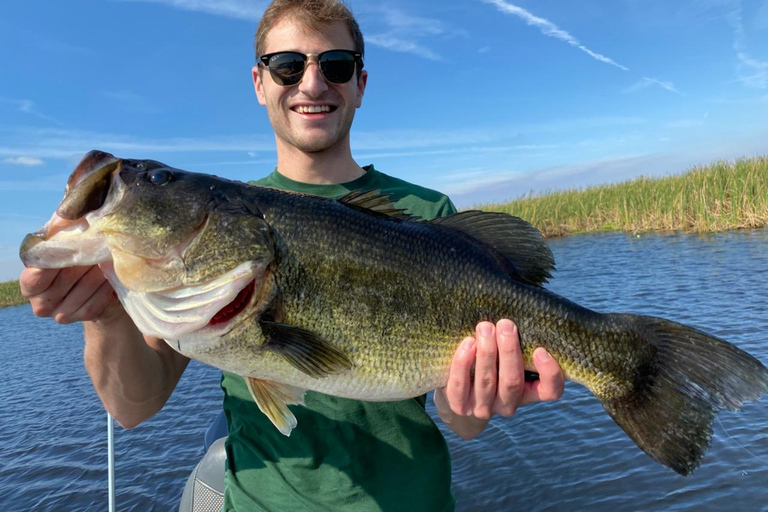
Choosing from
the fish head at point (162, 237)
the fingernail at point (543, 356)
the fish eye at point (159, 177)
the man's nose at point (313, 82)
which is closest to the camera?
the fish head at point (162, 237)

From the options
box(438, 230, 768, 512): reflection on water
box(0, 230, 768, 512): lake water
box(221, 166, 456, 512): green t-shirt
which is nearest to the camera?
box(221, 166, 456, 512): green t-shirt

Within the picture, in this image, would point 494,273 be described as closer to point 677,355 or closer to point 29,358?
point 677,355

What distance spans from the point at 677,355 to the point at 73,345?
757 inches

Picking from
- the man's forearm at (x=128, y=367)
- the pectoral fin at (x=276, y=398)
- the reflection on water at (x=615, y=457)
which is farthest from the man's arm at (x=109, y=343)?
the reflection on water at (x=615, y=457)

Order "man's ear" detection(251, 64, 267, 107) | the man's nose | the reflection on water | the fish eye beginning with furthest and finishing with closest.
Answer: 1. the reflection on water
2. "man's ear" detection(251, 64, 267, 107)
3. the man's nose
4. the fish eye

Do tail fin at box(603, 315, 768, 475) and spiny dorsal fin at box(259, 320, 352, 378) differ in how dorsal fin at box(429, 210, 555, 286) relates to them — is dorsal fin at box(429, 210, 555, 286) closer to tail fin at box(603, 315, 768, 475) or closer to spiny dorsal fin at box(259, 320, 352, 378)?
tail fin at box(603, 315, 768, 475)

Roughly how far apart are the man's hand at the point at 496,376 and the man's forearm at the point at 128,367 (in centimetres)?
138

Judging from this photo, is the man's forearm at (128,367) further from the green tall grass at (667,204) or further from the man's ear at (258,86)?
the green tall grass at (667,204)

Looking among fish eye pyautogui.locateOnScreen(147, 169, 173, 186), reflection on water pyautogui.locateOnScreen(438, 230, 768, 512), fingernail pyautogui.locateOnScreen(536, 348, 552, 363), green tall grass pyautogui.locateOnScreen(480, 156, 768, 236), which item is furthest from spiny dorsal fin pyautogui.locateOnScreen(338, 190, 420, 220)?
green tall grass pyautogui.locateOnScreen(480, 156, 768, 236)

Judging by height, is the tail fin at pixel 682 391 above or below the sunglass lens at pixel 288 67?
below

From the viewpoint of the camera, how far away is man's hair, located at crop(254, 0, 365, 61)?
286 centimetres

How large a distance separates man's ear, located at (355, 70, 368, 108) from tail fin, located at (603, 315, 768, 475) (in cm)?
204

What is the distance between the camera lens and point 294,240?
200 cm

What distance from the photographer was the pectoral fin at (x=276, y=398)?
2.01 meters
